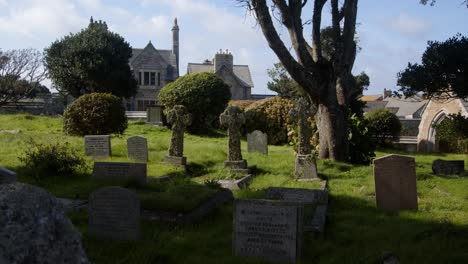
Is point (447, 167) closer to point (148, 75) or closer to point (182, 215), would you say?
point (182, 215)

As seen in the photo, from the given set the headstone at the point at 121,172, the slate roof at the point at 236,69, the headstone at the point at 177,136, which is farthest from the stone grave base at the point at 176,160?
the slate roof at the point at 236,69

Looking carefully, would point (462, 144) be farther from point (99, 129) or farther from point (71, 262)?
point (71, 262)

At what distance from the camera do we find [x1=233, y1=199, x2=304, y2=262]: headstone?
19.7 feet

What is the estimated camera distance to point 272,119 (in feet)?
92.3

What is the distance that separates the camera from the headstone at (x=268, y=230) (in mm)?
6008

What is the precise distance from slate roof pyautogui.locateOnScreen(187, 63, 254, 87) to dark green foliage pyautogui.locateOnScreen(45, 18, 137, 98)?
1697 centimetres

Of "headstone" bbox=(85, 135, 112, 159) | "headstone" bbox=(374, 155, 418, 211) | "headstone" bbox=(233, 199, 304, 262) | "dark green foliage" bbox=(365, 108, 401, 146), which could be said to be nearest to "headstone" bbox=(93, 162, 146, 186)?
"headstone" bbox=(85, 135, 112, 159)

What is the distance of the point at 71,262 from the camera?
2.31 metres

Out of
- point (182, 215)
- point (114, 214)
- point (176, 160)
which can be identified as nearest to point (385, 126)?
point (176, 160)

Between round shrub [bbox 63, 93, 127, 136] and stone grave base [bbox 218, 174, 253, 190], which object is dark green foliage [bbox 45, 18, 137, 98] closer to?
round shrub [bbox 63, 93, 127, 136]

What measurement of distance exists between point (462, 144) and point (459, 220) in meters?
19.2

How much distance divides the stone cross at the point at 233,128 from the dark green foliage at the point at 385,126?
20.0 metres

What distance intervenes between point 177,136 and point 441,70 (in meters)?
8.11

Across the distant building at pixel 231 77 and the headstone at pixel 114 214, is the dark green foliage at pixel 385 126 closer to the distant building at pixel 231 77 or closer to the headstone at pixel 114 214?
the distant building at pixel 231 77
